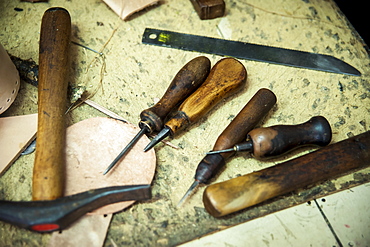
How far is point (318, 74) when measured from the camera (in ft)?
4.96

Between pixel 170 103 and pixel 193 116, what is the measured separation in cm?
10

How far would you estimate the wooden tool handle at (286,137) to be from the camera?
111 cm

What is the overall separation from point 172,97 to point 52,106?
419mm

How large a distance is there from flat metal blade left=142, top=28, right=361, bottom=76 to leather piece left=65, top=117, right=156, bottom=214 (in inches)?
20.3

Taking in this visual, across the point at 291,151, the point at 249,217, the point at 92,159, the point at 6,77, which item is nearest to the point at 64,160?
the point at 92,159

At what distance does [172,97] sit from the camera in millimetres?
1244

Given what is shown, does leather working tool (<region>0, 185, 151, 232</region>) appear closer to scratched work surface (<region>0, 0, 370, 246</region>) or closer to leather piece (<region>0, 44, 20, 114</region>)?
scratched work surface (<region>0, 0, 370, 246</region>)

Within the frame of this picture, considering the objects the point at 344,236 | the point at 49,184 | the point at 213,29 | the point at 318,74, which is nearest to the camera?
the point at 49,184

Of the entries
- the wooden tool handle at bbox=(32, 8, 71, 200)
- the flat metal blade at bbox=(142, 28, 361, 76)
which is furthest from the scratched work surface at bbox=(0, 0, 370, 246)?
the wooden tool handle at bbox=(32, 8, 71, 200)

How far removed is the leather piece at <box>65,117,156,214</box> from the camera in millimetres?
1123

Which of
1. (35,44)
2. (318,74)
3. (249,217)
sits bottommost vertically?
(249,217)

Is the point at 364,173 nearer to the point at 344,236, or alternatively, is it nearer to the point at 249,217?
the point at 344,236

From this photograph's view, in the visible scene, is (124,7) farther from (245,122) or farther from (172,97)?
(245,122)

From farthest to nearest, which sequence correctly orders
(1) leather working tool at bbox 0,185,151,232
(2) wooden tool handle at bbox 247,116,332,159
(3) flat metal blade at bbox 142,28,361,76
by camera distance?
1. (3) flat metal blade at bbox 142,28,361,76
2. (2) wooden tool handle at bbox 247,116,332,159
3. (1) leather working tool at bbox 0,185,151,232
